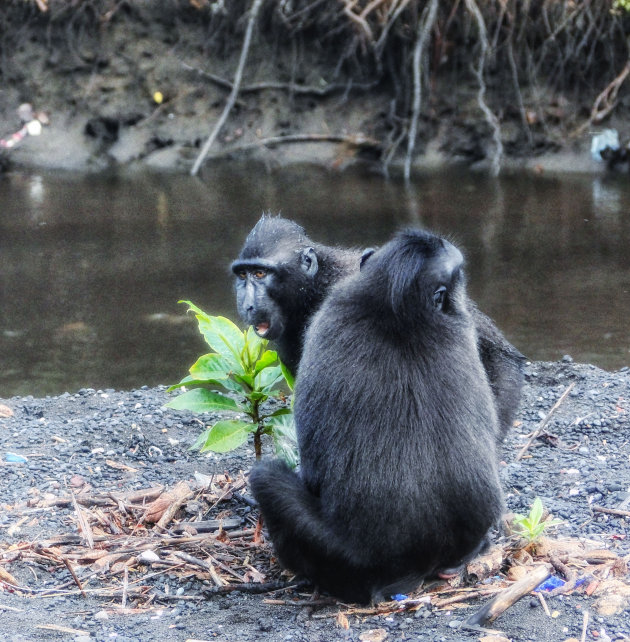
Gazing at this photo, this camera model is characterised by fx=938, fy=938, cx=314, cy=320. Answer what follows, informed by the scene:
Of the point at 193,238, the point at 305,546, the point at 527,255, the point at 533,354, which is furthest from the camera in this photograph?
the point at 193,238

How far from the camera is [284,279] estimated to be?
436 cm

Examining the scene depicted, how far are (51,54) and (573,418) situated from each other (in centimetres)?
1127

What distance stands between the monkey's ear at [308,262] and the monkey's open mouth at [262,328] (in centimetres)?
31

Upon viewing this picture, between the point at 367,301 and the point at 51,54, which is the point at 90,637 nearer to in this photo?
the point at 367,301

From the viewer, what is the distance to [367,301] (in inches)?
123

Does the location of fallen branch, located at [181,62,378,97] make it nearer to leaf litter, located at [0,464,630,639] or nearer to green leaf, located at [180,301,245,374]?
green leaf, located at [180,301,245,374]

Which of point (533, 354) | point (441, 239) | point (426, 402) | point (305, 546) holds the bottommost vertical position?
point (533, 354)

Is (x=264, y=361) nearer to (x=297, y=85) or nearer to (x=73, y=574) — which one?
(x=73, y=574)

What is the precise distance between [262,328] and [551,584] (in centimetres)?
177

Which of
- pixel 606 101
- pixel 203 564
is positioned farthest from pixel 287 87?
pixel 203 564

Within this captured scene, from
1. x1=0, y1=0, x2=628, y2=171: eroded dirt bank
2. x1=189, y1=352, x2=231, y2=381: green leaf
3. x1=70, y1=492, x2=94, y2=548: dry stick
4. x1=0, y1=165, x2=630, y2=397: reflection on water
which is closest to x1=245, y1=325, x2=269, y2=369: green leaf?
x1=189, y1=352, x2=231, y2=381: green leaf

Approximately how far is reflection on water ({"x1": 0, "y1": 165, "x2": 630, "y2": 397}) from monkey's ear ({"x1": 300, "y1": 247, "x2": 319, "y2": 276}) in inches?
117

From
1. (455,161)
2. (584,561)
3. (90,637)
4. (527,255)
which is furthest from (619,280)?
(90,637)

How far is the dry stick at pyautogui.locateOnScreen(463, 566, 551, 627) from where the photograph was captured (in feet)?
9.48
